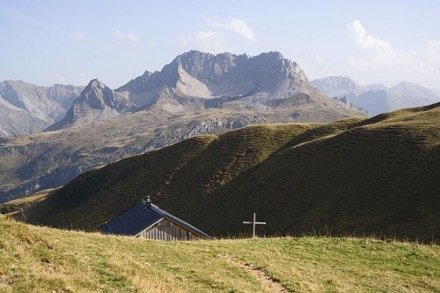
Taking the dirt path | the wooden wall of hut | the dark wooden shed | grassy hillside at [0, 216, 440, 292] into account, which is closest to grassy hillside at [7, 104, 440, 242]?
the dark wooden shed

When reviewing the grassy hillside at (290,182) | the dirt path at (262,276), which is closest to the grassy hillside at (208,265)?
the dirt path at (262,276)

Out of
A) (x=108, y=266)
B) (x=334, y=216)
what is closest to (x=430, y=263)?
(x=108, y=266)

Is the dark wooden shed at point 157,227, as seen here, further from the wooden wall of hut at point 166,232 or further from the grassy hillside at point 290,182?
the grassy hillside at point 290,182

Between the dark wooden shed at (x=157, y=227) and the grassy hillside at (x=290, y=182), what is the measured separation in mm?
20243

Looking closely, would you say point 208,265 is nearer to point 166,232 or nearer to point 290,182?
point 166,232

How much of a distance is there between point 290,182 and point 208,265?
54.1 m

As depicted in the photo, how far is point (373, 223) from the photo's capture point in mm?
52625

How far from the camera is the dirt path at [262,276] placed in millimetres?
18964

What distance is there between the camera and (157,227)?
38.7 metres

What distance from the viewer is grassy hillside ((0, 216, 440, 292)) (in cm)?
1437

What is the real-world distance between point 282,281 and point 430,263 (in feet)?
35.8

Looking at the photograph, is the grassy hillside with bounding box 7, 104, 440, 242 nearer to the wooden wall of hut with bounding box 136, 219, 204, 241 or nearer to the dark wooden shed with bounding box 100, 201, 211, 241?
the dark wooden shed with bounding box 100, 201, 211, 241

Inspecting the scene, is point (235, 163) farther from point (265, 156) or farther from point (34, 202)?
point (34, 202)

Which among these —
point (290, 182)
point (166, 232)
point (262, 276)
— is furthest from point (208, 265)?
point (290, 182)
